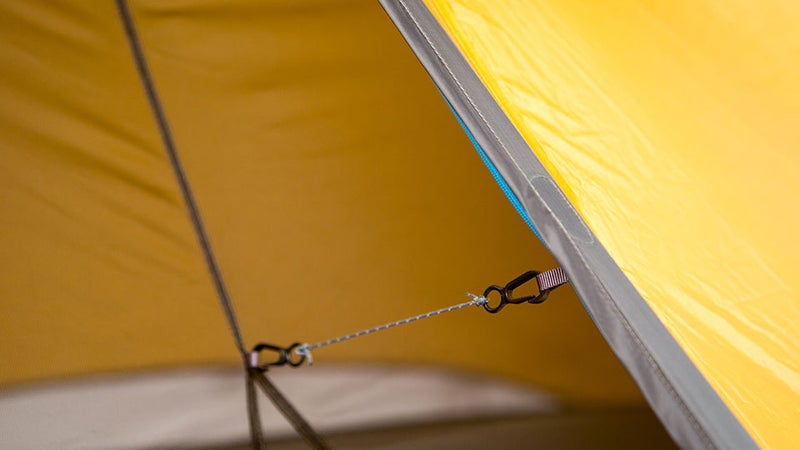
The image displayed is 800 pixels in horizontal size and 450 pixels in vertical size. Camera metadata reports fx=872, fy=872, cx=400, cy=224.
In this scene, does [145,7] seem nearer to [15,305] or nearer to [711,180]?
[15,305]

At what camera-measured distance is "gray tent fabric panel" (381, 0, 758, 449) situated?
0.76 meters

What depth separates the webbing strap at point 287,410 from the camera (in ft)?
5.27

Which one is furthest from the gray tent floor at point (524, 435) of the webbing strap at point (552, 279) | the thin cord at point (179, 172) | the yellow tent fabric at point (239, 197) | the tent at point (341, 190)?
the webbing strap at point (552, 279)

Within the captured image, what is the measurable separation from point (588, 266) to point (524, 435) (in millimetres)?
1082

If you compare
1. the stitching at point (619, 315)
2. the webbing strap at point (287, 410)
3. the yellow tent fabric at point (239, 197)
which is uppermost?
the yellow tent fabric at point (239, 197)

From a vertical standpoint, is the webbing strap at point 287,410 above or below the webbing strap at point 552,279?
above

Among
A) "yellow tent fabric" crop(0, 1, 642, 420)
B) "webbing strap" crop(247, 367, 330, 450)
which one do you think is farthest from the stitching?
"webbing strap" crop(247, 367, 330, 450)

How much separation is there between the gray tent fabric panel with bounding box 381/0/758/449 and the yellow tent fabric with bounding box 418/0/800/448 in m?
0.02

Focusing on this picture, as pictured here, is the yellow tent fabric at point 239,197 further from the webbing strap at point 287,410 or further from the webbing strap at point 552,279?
the webbing strap at point 552,279

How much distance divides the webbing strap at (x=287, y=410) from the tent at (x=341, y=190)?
0.06m

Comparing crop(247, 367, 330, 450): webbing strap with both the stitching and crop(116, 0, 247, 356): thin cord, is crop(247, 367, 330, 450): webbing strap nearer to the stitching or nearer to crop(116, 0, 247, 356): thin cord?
crop(116, 0, 247, 356): thin cord

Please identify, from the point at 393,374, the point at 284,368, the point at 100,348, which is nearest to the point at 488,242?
the point at 393,374

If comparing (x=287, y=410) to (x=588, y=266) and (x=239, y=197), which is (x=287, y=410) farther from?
(x=588, y=266)

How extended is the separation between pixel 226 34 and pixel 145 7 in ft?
0.47
